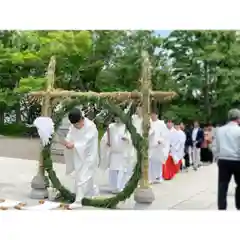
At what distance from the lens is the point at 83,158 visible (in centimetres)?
496

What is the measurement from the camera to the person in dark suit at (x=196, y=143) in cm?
476

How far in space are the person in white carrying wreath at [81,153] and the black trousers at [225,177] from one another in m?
1.24

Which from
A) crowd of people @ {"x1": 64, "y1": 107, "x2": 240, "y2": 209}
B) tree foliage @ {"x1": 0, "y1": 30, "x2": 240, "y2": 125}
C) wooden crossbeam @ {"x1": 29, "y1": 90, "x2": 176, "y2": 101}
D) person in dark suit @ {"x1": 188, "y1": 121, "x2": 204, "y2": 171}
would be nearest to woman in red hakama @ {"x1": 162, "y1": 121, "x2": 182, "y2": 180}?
crowd of people @ {"x1": 64, "y1": 107, "x2": 240, "y2": 209}

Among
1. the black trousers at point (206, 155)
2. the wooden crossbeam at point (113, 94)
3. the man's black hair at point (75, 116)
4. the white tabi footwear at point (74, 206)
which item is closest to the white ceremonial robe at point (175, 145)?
A: the black trousers at point (206, 155)

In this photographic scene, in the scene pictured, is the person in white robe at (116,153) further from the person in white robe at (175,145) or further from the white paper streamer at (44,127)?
the white paper streamer at (44,127)

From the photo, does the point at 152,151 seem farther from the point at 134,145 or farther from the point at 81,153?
the point at 81,153

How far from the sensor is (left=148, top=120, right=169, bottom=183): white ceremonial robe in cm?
481

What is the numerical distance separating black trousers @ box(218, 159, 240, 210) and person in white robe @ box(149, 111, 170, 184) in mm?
579
